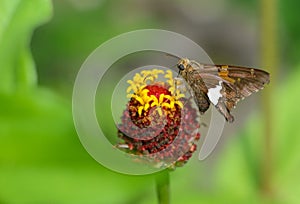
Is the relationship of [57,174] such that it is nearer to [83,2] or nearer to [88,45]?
[88,45]

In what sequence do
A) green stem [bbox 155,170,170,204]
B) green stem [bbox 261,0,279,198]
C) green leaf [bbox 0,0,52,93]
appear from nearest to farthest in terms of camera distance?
green stem [bbox 155,170,170,204]
green leaf [bbox 0,0,52,93]
green stem [bbox 261,0,279,198]

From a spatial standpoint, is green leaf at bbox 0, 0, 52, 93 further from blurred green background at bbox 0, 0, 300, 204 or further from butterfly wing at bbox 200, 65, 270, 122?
butterfly wing at bbox 200, 65, 270, 122

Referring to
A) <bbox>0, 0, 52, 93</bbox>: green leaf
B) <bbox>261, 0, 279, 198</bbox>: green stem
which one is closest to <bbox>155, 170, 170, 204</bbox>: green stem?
<bbox>0, 0, 52, 93</bbox>: green leaf

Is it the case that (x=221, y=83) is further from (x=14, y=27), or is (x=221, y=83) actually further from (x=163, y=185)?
(x=14, y=27)

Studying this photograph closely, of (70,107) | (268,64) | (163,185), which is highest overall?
(268,64)

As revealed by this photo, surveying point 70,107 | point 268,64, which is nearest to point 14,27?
point 70,107

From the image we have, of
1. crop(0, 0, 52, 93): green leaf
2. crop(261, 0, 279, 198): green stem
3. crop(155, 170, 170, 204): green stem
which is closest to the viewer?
crop(155, 170, 170, 204): green stem

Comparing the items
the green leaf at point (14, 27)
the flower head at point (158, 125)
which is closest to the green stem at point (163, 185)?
the flower head at point (158, 125)
